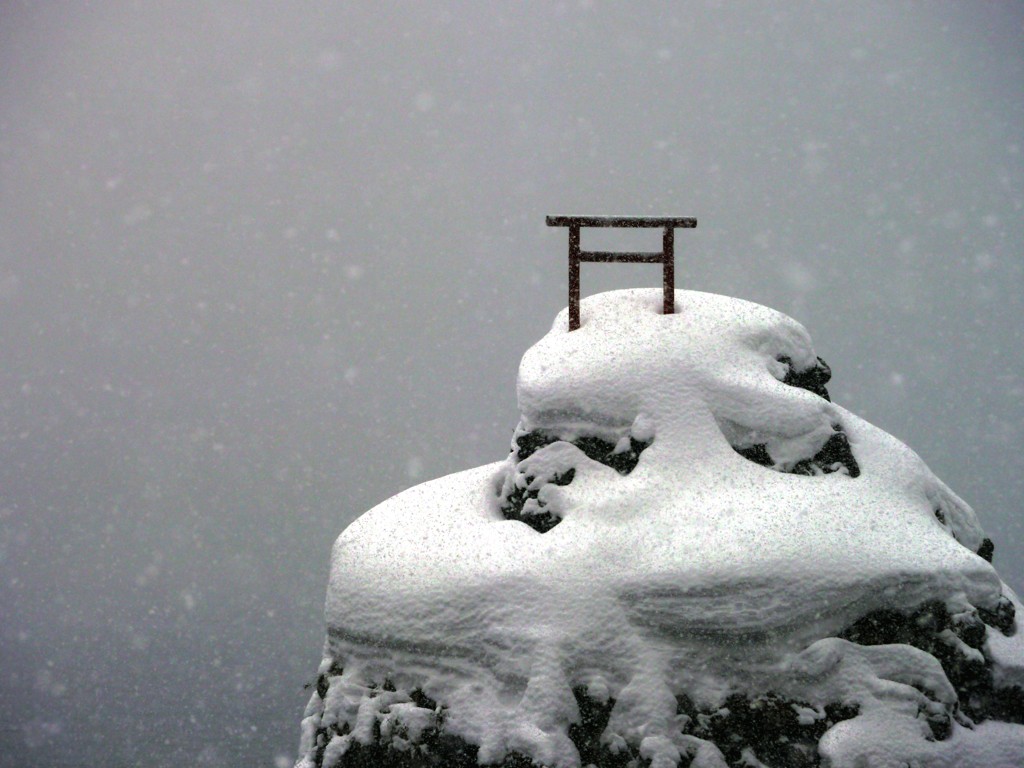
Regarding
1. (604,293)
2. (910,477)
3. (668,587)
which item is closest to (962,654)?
(910,477)

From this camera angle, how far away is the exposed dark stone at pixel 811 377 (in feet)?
23.9

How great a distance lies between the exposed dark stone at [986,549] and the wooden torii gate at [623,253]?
3128 mm

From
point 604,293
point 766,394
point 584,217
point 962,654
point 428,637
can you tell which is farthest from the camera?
point 604,293

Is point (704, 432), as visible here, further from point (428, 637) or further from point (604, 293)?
point (428, 637)

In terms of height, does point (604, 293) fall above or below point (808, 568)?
above

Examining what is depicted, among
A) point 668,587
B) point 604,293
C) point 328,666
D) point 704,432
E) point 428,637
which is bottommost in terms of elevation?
point 328,666

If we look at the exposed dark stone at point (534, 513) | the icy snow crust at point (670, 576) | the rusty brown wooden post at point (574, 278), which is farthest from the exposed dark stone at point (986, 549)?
the rusty brown wooden post at point (574, 278)

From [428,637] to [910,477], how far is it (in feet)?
12.3

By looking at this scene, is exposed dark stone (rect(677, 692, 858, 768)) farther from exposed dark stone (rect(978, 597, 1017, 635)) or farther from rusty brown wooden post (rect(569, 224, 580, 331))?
rusty brown wooden post (rect(569, 224, 580, 331))

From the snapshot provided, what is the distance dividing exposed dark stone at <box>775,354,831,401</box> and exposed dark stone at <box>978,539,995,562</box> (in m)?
1.67

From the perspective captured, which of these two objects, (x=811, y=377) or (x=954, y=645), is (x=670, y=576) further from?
(x=811, y=377)

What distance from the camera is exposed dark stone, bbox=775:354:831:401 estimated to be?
7.29 m

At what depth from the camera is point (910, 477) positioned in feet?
22.0

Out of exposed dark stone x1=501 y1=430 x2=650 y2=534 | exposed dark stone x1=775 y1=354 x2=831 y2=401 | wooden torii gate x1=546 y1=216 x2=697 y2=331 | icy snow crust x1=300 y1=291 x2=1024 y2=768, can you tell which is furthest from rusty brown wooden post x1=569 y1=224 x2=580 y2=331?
exposed dark stone x1=775 y1=354 x2=831 y2=401
